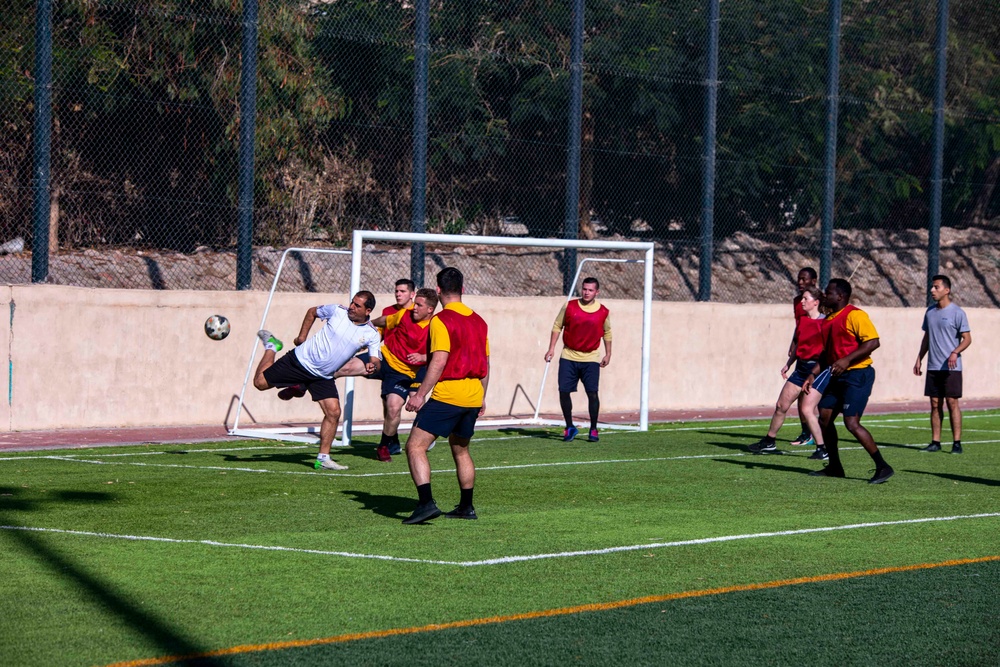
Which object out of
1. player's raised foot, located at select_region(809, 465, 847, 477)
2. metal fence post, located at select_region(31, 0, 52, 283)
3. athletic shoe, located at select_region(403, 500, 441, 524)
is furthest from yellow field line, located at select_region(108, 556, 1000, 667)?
metal fence post, located at select_region(31, 0, 52, 283)

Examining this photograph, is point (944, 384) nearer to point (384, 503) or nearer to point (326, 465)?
point (326, 465)

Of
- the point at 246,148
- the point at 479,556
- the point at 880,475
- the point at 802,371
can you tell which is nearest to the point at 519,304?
the point at 246,148

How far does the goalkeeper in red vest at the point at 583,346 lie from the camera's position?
1603 centimetres

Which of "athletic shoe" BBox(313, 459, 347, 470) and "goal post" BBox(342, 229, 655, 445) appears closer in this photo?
"athletic shoe" BBox(313, 459, 347, 470)

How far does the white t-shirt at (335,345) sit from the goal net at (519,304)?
13.1 feet

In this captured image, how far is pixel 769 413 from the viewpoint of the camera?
70.1 feet

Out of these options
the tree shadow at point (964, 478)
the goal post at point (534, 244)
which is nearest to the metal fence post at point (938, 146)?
the goal post at point (534, 244)

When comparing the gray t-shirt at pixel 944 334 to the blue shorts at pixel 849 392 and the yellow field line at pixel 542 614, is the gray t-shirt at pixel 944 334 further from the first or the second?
the yellow field line at pixel 542 614

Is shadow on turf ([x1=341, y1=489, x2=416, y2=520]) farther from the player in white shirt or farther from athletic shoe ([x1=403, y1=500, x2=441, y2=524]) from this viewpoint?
the player in white shirt

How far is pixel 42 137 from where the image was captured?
1595cm

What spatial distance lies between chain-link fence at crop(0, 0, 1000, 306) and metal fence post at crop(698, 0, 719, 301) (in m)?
0.05

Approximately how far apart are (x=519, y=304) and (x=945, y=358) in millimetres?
6284

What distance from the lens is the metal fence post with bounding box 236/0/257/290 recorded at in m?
17.6

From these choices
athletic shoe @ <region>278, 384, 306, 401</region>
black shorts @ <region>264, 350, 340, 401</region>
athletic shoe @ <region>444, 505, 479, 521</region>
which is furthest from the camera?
black shorts @ <region>264, 350, 340, 401</region>
